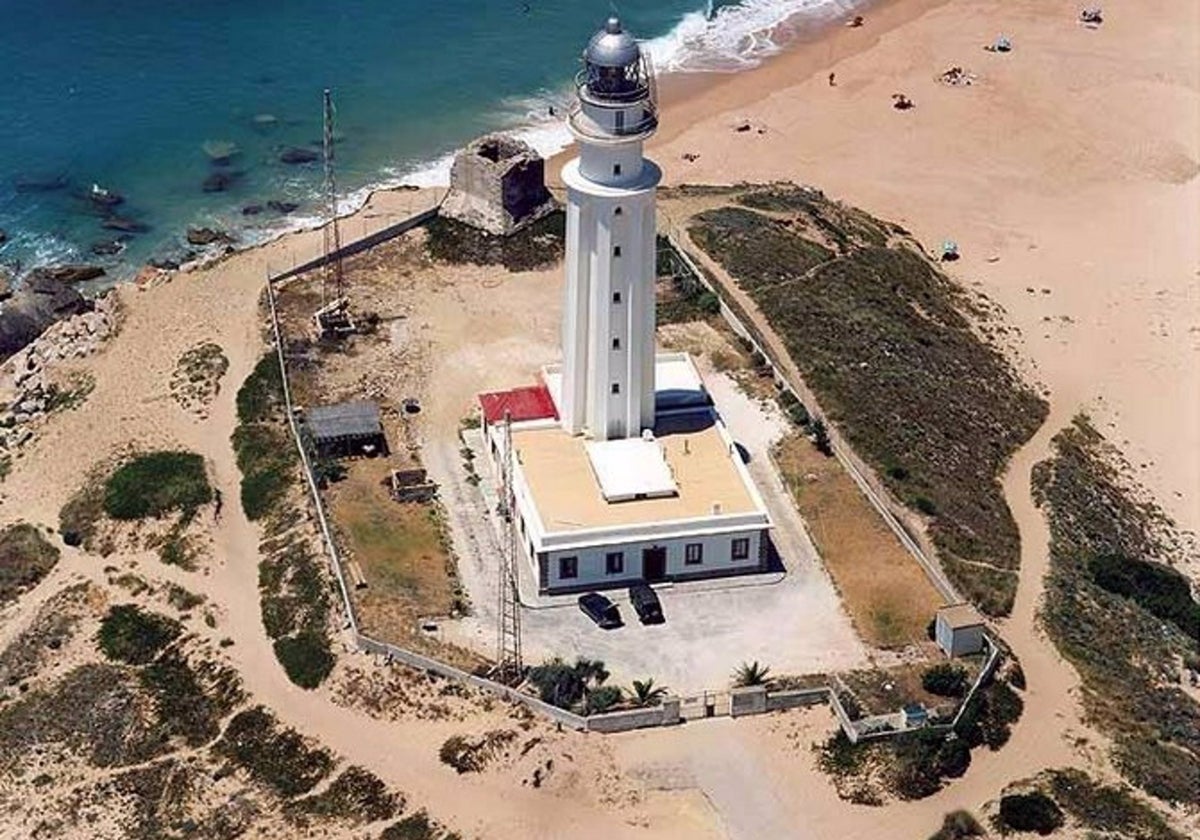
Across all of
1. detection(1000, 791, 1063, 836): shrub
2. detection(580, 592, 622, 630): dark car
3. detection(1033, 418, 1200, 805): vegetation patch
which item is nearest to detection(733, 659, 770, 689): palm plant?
detection(580, 592, 622, 630): dark car

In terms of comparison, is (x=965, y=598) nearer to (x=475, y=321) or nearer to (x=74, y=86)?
(x=475, y=321)

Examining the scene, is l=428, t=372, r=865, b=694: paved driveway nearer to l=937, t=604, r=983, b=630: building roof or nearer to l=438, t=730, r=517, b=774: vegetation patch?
l=937, t=604, r=983, b=630: building roof

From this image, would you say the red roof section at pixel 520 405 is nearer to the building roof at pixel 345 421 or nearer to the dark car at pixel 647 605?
the building roof at pixel 345 421

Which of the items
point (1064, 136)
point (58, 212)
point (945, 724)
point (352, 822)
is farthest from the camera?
point (1064, 136)

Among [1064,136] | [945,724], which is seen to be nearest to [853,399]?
[945,724]

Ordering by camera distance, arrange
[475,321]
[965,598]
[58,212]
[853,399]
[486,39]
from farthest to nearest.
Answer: [486,39] < [58,212] < [475,321] < [853,399] < [965,598]

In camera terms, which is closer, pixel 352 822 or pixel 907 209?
pixel 352 822

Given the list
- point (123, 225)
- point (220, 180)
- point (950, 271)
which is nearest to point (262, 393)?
point (123, 225)
